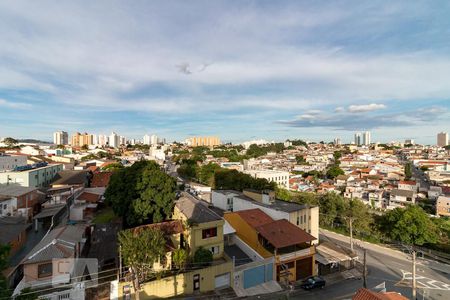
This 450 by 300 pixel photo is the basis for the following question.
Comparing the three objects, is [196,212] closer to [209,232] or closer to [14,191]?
[209,232]

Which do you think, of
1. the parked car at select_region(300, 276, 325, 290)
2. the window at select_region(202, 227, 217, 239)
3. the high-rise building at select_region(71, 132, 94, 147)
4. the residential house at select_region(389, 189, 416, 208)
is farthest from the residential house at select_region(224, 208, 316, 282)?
the high-rise building at select_region(71, 132, 94, 147)

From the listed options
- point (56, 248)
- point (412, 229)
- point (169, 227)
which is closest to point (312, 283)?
point (169, 227)

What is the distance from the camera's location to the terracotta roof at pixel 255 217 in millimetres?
20503

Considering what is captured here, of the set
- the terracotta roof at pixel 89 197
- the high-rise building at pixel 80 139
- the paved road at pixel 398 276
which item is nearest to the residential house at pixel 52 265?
the paved road at pixel 398 276

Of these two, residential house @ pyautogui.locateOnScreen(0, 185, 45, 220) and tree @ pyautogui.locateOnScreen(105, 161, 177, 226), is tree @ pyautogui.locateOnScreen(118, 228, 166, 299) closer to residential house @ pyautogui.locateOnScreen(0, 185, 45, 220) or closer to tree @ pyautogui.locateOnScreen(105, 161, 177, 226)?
tree @ pyautogui.locateOnScreen(105, 161, 177, 226)

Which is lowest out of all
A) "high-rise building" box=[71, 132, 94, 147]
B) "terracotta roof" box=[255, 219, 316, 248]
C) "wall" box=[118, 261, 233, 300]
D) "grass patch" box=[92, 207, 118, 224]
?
"wall" box=[118, 261, 233, 300]

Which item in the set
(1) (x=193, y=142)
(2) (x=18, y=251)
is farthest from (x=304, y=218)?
(1) (x=193, y=142)

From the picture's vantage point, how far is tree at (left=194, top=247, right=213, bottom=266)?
15.4 meters

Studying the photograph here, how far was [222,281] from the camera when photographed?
15891 mm

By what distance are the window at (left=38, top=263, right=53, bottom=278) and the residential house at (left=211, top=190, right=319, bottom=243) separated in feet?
50.8

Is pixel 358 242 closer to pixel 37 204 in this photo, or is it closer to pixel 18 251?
pixel 18 251

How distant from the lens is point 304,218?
2297 cm

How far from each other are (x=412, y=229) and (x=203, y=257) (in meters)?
24.5

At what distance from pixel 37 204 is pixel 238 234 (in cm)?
2117
